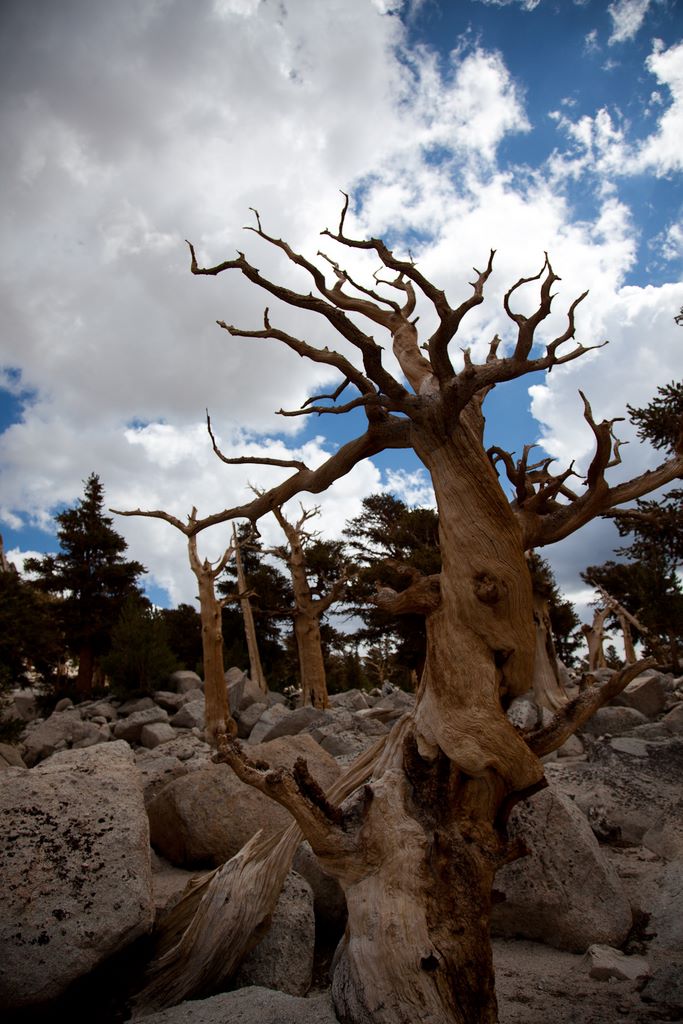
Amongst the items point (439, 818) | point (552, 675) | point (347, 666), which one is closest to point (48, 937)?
point (439, 818)

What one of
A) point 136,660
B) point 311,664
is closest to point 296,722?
point 311,664

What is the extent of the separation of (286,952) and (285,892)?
1.33 feet

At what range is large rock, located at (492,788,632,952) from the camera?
488cm

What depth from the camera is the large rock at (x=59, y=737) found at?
1382 centimetres

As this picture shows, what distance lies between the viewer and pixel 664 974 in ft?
12.4

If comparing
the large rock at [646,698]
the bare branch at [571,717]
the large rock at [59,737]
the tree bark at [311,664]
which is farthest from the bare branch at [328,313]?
the tree bark at [311,664]

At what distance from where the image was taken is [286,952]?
440cm

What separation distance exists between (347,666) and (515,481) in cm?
2684

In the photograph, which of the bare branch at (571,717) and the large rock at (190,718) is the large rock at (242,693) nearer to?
the large rock at (190,718)

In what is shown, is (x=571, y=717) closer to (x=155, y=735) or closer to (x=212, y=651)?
(x=212, y=651)

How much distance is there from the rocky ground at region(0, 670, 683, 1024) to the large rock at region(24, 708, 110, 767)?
7.40 meters

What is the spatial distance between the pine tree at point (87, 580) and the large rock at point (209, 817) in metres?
19.4

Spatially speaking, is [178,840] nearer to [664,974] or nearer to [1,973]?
[1,973]

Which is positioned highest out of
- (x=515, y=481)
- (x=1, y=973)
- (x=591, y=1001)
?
(x=515, y=481)
